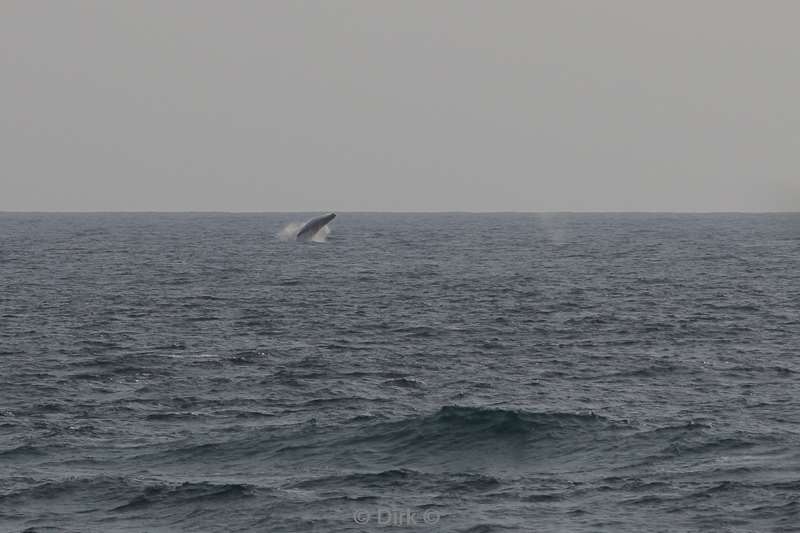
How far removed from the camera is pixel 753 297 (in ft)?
281

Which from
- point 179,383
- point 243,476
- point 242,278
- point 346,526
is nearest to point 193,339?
point 179,383

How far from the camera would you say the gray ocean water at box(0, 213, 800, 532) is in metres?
32.2

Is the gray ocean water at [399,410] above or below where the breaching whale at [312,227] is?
below

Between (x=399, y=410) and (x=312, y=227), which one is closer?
(x=399, y=410)

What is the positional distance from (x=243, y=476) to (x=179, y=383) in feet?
49.5

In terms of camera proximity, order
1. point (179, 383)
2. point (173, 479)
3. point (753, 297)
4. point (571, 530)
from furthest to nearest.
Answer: point (753, 297) < point (179, 383) < point (173, 479) < point (571, 530)

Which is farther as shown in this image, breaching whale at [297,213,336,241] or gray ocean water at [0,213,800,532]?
breaching whale at [297,213,336,241]

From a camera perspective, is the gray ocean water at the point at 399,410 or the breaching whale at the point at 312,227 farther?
the breaching whale at the point at 312,227

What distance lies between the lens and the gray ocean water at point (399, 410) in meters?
32.2

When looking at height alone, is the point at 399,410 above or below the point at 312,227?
below

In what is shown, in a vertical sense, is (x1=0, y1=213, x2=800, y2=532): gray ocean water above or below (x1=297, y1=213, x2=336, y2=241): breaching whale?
below

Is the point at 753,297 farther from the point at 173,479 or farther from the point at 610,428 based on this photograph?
the point at 173,479

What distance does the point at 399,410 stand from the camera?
44.0 metres

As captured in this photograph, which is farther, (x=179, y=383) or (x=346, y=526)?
(x=179, y=383)
